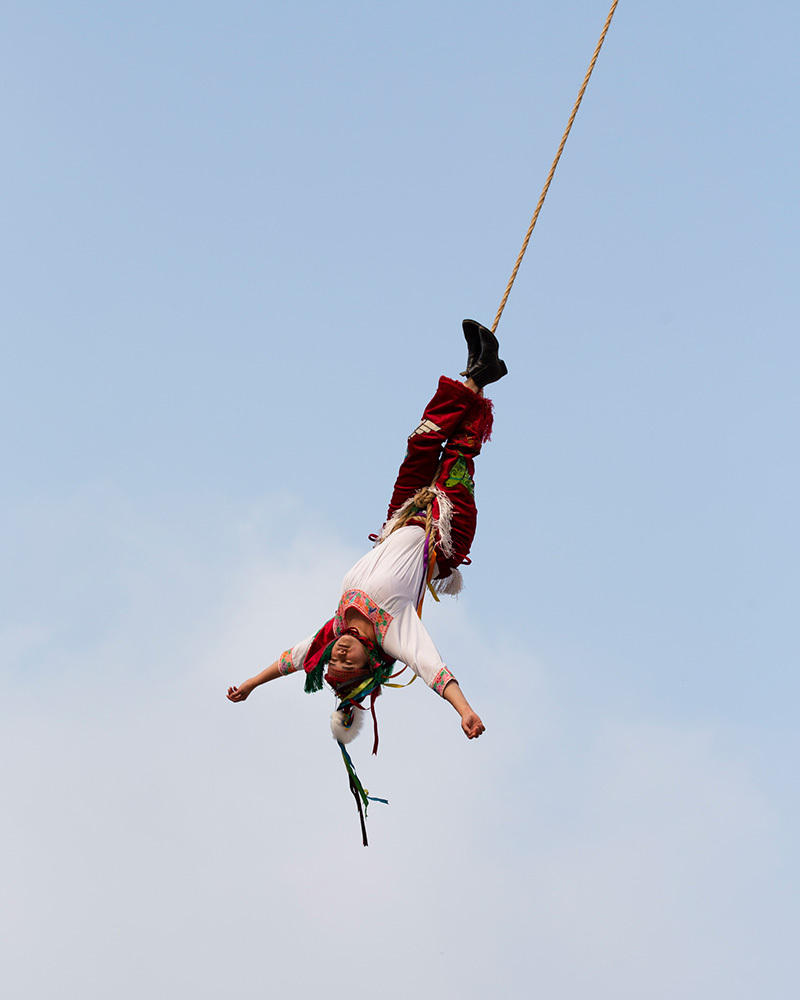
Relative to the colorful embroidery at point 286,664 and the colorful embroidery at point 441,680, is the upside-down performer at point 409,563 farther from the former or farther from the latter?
the colorful embroidery at point 441,680

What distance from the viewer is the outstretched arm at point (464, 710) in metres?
6.55

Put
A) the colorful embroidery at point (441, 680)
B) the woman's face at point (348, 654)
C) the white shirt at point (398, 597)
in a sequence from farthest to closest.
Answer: the woman's face at point (348, 654), the white shirt at point (398, 597), the colorful embroidery at point (441, 680)

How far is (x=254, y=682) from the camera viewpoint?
7.72m

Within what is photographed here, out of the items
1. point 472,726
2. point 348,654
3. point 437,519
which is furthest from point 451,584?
point 472,726

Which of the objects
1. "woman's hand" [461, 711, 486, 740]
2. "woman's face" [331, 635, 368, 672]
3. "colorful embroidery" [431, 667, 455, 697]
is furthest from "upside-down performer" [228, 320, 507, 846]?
"woman's hand" [461, 711, 486, 740]

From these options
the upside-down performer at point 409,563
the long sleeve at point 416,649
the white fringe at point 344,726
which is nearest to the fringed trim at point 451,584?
the upside-down performer at point 409,563

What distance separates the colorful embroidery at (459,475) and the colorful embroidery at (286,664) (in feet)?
4.13

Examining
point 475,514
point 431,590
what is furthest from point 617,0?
point 431,590

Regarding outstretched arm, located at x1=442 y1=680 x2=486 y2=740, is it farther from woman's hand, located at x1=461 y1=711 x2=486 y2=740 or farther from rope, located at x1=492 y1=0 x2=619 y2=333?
rope, located at x1=492 y1=0 x2=619 y2=333

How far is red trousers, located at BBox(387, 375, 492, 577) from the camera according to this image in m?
7.44

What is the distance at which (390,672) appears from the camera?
730 cm

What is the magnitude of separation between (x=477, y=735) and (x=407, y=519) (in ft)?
4.78

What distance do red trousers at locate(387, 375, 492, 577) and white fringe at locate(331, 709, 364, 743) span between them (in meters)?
0.92

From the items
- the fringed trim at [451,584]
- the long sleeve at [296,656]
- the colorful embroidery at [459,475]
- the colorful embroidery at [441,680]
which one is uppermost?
the colorful embroidery at [459,475]
